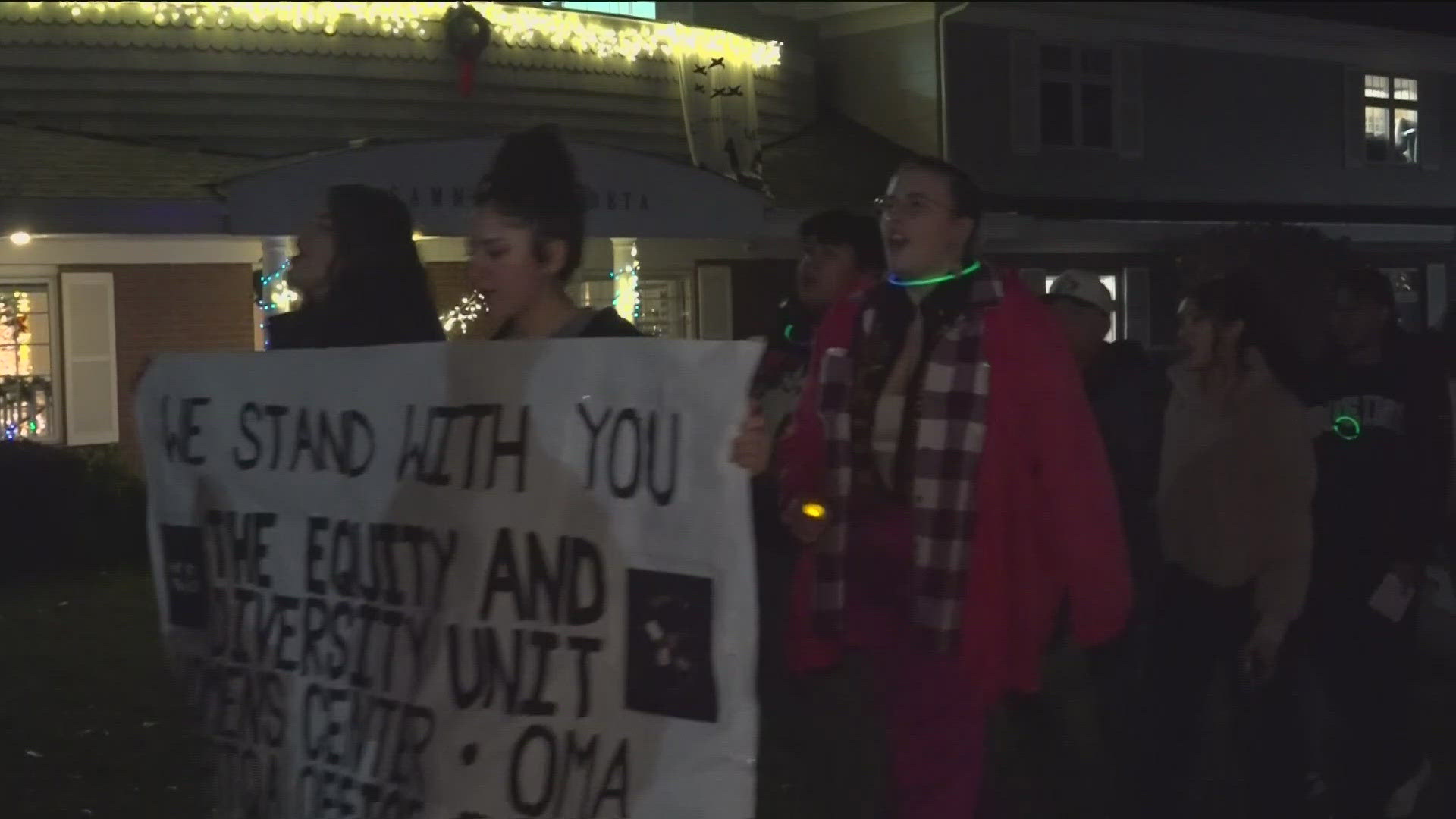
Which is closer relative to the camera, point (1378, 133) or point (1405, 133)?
point (1378, 133)

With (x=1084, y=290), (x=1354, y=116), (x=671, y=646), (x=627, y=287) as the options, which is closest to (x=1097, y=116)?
(x=1354, y=116)

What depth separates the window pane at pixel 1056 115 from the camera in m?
21.4

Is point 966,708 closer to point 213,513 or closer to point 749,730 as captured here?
point 749,730

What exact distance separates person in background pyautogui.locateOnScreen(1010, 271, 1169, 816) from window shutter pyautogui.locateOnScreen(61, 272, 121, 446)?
10927mm

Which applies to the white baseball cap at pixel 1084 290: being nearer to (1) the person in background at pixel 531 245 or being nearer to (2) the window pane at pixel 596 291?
(1) the person in background at pixel 531 245

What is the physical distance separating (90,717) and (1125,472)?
4.48 metres

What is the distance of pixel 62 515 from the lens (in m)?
11.7

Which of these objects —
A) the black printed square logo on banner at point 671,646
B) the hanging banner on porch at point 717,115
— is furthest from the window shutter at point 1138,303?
the black printed square logo on banner at point 671,646

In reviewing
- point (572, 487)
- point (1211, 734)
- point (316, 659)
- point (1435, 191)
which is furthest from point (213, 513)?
point (1435, 191)

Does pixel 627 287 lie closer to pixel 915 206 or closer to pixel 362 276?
pixel 362 276

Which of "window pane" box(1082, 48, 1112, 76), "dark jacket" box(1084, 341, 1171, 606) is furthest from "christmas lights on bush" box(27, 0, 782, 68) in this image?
"dark jacket" box(1084, 341, 1171, 606)

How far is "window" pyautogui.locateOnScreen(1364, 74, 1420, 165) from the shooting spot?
2556 cm

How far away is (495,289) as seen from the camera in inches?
142

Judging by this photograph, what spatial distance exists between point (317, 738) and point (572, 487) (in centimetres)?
94
